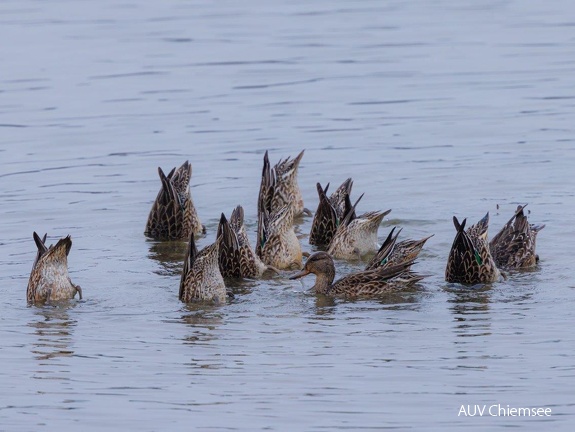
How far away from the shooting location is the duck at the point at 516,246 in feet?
42.1

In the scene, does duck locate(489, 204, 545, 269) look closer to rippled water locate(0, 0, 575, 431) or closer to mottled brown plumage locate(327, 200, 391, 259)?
rippled water locate(0, 0, 575, 431)

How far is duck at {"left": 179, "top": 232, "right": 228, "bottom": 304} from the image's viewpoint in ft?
38.8

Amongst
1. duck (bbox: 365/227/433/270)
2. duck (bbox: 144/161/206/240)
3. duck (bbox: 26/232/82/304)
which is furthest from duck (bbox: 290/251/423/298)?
duck (bbox: 144/161/206/240)

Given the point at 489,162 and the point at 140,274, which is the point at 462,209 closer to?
the point at 489,162

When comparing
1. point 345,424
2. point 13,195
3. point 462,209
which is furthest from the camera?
point 13,195

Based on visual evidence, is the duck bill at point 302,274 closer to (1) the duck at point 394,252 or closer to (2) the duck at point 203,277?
(1) the duck at point 394,252

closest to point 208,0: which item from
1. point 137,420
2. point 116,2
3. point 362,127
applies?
point 116,2

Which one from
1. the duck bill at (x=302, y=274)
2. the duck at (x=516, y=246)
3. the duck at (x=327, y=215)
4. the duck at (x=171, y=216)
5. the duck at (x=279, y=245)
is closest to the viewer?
the duck bill at (x=302, y=274)

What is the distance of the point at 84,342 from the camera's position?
35.1 ft

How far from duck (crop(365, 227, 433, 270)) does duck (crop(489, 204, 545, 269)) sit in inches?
28.8

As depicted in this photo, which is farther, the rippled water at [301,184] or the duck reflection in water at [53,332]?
the duck reflection in water at [53,332]

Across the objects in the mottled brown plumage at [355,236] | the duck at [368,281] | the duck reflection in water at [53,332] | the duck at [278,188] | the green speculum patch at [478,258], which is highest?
the duck at [278,188]

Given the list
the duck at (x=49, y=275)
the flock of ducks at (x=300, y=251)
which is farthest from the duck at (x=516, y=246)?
the duck at (x=49, y=275)

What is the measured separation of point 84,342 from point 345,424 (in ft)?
9.18
